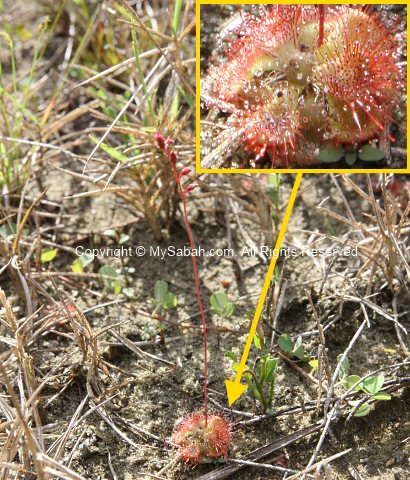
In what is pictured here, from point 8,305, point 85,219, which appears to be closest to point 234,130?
point 85,219

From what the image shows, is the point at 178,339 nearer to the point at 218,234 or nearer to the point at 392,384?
the point at 218,234

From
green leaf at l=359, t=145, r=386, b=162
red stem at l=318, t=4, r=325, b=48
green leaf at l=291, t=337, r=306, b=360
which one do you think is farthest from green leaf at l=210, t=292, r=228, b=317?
red stem at l=318, t=4, r=325, b=48

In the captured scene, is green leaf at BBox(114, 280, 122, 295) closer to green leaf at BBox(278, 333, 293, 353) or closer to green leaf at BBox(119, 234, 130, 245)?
green leaf at BBox(119, 234, 130, 245)

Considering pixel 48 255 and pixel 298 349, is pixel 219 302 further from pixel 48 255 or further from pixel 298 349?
pixel 48 255

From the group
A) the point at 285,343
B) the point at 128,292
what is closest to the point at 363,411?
the point at 285,343

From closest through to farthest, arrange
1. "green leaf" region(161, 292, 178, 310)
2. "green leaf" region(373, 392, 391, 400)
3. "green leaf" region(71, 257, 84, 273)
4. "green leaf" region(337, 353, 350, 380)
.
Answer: "green leaf" region(373, 392, 391, 400) < "green leaf" region(337, 353, 350, 380) < "green leaf" region(161, 292, 178, 310) < "green leaf" region(71, 257, 84, 273)
